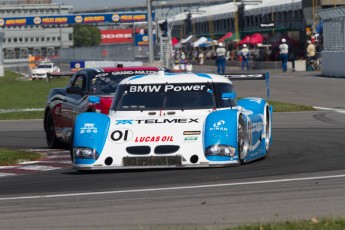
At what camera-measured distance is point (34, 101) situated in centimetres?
3512

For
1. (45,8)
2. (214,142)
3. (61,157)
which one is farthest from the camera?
(45,8)

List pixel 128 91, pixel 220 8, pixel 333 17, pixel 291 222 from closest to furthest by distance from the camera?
1. pixel 291 222
2. pixel 128 91
3. pixel 333 17
4. pixel 220 8

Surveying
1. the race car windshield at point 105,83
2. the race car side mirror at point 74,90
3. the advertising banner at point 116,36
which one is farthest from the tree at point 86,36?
the race car side mirror at point 74,90

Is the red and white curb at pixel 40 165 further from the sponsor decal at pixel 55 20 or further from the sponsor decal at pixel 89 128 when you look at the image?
the sponsor decal at pixel 55 20

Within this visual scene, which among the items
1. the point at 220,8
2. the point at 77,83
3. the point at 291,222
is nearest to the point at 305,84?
the point at 77,83

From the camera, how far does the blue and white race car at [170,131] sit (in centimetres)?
1214

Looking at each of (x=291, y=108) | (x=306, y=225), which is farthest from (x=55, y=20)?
(x=306, y=225)

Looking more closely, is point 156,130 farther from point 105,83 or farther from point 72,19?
point 72,19

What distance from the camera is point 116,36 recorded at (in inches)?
7032

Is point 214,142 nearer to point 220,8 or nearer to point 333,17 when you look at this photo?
point 333,17

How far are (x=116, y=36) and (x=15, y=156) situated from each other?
16415cm

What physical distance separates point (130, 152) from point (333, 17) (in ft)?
105

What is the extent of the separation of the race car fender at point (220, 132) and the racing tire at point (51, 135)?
579 cm

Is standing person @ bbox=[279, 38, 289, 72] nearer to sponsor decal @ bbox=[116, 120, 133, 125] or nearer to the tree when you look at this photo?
sponsor decal @ bbox=[116, 120, 133, 125]
